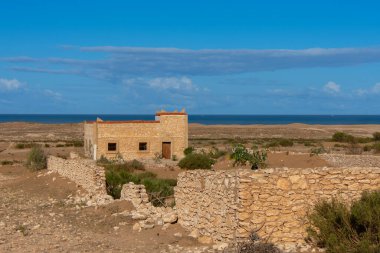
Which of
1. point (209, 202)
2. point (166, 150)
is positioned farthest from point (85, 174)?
point (166, 150)

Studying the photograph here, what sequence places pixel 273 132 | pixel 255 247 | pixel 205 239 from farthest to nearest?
pixel 273 132
pixel 205 239
pixel 255 247

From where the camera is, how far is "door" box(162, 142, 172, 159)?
1699 inches

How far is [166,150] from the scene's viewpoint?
4328 centimetres

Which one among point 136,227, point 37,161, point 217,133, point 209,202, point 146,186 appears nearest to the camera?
point 209,202

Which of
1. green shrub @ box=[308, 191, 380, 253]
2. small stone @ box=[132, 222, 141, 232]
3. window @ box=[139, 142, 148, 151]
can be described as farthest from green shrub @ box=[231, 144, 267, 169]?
green shrub @ box=[308, 191, 380, 253]

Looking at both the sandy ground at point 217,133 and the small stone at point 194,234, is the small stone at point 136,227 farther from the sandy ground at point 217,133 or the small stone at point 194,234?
the sandy ground at point 217,133

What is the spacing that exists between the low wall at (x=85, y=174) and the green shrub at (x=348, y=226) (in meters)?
11.7

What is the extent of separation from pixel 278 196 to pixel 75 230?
265 inches

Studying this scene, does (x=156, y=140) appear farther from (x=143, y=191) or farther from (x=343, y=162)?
(x=143, y=191)

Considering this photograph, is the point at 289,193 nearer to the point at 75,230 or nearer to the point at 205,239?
the point at 205,239

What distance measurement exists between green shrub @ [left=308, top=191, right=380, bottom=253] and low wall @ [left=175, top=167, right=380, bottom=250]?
46 cm

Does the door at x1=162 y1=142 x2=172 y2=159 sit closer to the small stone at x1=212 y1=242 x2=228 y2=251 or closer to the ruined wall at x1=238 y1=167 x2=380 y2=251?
the small stone at x1=212 y1=242 x2=228 y2=251

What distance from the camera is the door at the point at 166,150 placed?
43156 millimetres

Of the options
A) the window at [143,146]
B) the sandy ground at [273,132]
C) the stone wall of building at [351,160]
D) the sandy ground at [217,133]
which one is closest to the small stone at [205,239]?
the stone wall of building at [351,160]
